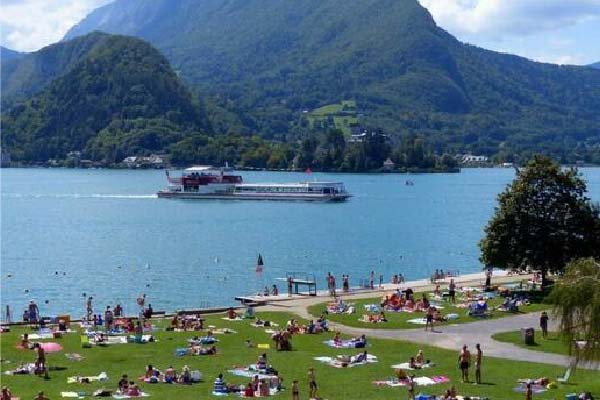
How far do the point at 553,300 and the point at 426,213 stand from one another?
147811 mm

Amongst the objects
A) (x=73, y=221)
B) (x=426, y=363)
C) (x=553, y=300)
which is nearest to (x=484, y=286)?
(x=426, y=363)

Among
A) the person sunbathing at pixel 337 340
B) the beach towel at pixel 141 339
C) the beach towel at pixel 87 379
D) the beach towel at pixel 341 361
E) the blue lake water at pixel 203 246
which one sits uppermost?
the person sunbathing at pixel 337 340

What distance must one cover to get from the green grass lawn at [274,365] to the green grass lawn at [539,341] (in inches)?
129

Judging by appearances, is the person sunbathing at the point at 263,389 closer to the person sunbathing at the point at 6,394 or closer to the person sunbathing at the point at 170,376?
the person sunbathing at the point at 170,376

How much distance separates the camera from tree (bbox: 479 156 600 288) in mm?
61812

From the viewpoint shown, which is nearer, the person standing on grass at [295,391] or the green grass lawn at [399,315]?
the person standing on grass at [295,391]

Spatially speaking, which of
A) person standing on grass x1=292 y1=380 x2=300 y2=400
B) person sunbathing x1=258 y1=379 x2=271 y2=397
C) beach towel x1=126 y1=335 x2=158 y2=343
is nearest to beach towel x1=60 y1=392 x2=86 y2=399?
person sunbathing x1=258 y1=379 x2=271 y2=397

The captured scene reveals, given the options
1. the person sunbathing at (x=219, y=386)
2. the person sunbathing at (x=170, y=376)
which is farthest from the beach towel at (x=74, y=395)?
the person sunbathing at (x=219, y=386)

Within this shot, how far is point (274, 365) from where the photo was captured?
41.4 meters

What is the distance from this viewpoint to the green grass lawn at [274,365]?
3644cm

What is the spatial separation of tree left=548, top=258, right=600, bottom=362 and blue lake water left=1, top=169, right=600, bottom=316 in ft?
140

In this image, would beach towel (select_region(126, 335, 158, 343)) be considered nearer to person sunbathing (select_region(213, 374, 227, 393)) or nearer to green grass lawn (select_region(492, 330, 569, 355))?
person sunbathing (select_region(213, 374, 227, 393))

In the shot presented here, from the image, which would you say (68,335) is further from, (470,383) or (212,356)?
(470,383)

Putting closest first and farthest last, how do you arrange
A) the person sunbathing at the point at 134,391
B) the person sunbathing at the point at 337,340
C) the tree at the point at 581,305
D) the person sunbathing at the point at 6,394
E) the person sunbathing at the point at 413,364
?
the tree at the point at 581,305 < the person sunbathing at the point at 6,394 < the person sunbathing at the point at 134,391 < the person sunbathing at the point at 413,364 < the person sunbathing at the point at 337,340
